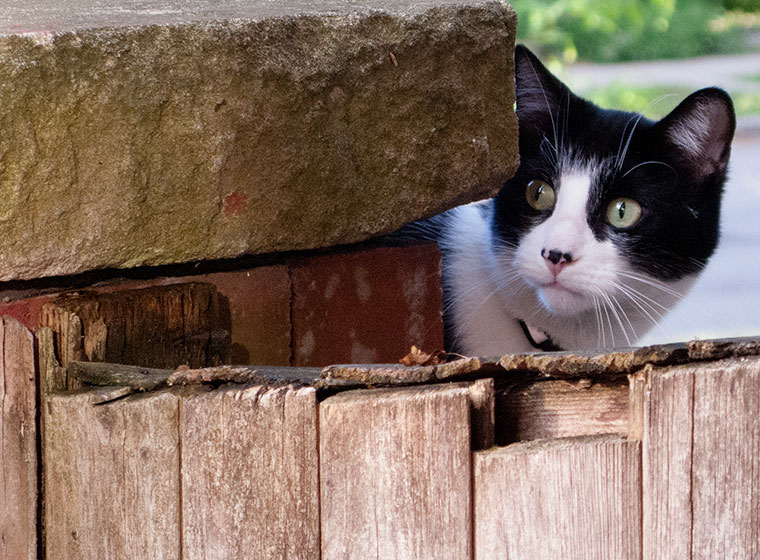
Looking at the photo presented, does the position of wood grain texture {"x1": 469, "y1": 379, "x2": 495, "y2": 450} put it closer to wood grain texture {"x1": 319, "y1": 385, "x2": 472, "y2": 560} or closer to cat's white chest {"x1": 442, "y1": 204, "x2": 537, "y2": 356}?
wood grain texture {"x1": 319, "y1": 385, "x2": 472, "y2": 560}

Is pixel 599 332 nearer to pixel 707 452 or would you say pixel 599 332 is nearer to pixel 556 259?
pixel 556 259

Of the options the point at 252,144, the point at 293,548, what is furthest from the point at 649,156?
the point at 293,548

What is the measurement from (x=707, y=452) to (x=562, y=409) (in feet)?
0.45

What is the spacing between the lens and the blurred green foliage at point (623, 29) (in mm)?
5770

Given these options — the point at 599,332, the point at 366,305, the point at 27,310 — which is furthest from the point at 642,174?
the point at 27,310

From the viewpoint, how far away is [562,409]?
0.94m

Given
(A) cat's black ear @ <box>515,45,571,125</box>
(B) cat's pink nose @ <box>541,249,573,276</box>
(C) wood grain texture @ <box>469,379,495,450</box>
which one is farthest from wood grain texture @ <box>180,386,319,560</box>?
(A) cat's black ear @ <box>515,45,571,125</box>

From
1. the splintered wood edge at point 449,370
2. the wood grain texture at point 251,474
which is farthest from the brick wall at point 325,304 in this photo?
the wood grain texture at point 251,474

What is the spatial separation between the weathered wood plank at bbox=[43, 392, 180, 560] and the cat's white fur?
0.85 meters

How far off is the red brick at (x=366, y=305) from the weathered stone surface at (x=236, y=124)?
0.20 metres

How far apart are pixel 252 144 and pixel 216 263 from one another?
0.25 m

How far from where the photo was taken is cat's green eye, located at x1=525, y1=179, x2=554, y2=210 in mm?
1783

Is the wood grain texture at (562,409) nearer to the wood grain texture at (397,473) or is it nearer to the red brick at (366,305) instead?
the wood grain texture at (397,473)

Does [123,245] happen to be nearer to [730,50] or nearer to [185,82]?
[185,82]
